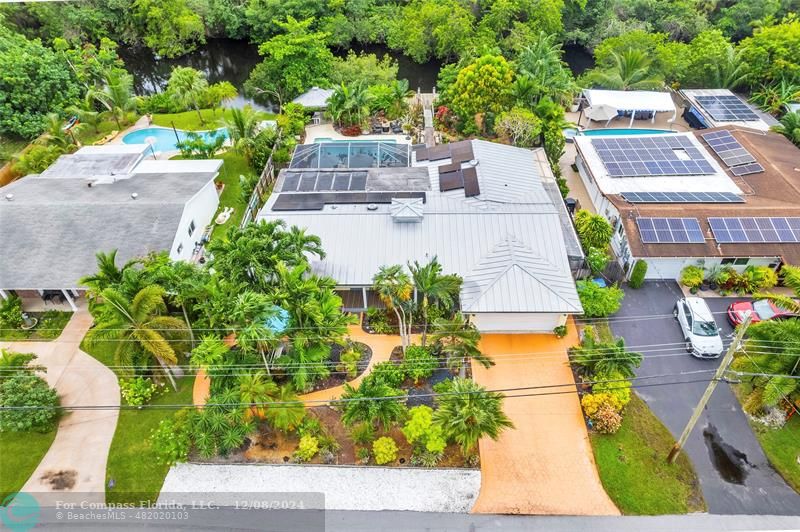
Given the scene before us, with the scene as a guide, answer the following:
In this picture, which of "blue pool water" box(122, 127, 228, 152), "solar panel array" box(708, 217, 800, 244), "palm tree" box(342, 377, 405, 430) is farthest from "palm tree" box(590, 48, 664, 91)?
"palm tree" box(342, 377, 405, 430)

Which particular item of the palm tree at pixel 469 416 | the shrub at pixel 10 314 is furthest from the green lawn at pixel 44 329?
the palm tree at pixel 469 416

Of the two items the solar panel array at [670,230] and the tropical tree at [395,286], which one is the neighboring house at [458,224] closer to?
the tropical tree at [395,286]

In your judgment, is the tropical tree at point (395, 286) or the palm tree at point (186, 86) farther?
the palm tree at point (186, 86)

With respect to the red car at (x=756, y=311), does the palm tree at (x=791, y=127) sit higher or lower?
higher

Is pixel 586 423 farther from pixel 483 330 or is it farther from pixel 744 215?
pixel 744 215

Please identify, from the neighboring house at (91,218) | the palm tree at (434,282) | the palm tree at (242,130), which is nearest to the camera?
the palm tree at (434,282)

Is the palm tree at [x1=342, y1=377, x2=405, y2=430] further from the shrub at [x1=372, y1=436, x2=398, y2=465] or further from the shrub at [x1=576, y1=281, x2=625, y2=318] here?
the shrub at [x1=576, y1=281, x2=625, y2=318]
